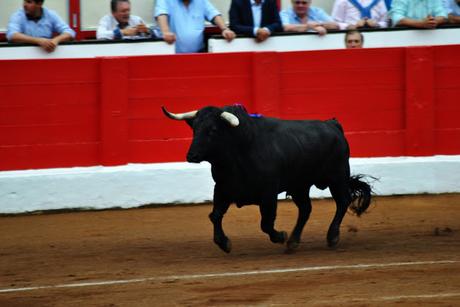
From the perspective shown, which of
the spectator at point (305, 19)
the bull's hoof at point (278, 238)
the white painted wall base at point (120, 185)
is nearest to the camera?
the bull's hoof at point (278, 238)

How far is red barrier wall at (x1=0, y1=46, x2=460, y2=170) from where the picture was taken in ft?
37.1

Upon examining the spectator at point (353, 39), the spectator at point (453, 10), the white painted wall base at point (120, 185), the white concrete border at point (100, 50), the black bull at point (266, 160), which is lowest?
the white painted wall base at point (120, 185)

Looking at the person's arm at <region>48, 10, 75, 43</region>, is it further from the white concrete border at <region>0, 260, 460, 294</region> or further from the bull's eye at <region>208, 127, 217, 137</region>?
the white concrete border at <region>0, 260, 460, 294</region>

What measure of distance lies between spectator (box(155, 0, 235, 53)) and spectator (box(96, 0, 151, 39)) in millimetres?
217

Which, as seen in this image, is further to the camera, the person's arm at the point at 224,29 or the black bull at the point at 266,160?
the person's arm at the point at 224,29

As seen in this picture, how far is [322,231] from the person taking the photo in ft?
32.0

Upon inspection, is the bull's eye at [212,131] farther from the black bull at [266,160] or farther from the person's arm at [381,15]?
the person's arm at [381,15]

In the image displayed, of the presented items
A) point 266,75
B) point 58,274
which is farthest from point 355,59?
point 58,274

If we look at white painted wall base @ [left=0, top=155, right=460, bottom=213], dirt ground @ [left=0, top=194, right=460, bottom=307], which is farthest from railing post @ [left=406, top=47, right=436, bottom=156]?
dirt ground @ [left=0, top=194, right=460, bottom=307]

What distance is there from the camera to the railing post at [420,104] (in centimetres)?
1205

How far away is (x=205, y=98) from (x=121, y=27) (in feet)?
4.24

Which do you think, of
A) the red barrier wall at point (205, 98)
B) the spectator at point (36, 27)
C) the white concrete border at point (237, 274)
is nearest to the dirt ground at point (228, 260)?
the white concrete border at point (237, 274)

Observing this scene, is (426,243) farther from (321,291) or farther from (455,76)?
(455,76)

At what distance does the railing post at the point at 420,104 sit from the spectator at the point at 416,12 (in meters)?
0.76
